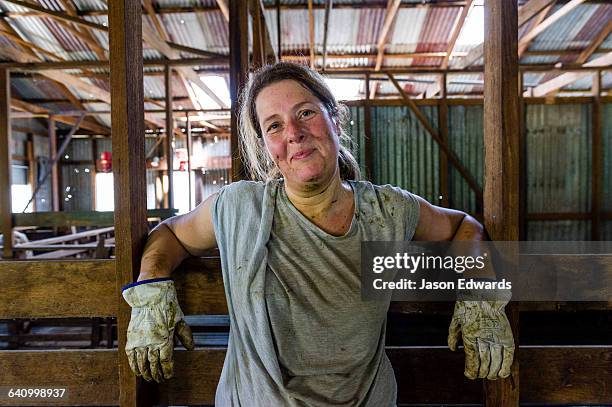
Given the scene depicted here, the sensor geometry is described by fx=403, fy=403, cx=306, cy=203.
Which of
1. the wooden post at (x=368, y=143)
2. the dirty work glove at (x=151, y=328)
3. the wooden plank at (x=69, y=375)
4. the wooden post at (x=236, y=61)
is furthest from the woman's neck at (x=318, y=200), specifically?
the wooden post at (x=368, y=143)

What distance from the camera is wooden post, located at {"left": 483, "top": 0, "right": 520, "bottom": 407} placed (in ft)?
4.71

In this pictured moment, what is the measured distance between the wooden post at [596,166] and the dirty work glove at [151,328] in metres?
8.03

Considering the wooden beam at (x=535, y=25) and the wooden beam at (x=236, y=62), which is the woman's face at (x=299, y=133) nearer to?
the wooden beam at (x=236, y=62)

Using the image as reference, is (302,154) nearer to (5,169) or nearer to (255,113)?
(255,113)

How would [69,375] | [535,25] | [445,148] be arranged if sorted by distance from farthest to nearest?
[535,25]
[445,148]
[69,375]

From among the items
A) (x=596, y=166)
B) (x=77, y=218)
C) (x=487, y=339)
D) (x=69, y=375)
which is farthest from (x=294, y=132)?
(x=596, y=166)

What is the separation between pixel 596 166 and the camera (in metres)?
7.13

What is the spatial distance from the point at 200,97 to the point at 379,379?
12.7m

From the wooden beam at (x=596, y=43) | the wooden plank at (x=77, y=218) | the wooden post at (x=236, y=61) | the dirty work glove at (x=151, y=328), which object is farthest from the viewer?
the wooden beam at (x=596, y=43)

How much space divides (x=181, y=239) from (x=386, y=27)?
7.90m

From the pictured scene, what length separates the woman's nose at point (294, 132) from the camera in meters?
1.41

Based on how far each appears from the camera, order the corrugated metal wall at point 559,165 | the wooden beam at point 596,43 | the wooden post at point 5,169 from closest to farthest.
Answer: the wooden post at point 5,169 < the corrugated metal wall at point 559,165 < the wooden beam at point 596,43

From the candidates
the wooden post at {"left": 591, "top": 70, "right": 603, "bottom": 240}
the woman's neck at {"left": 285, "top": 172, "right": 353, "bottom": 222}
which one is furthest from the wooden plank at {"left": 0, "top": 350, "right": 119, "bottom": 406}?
the wooden post at {"left": 591, "top": 70, "right": 603, "bottom": 240}

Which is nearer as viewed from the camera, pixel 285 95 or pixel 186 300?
pixel 285 95
